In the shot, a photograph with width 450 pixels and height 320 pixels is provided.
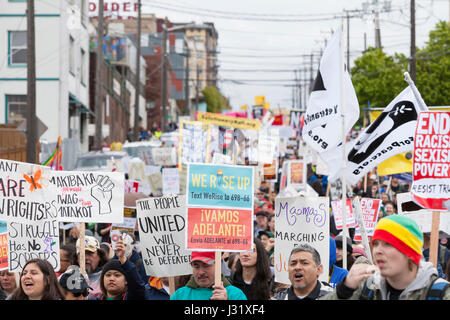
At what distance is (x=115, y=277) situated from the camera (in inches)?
273

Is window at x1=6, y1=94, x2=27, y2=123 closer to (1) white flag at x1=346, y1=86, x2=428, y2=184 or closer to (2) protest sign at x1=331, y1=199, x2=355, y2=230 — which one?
(2) protest sign at x1=331, y1=199, x2=355, y2=230

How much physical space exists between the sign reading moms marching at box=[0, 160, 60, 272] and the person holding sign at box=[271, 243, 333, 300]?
266 cm

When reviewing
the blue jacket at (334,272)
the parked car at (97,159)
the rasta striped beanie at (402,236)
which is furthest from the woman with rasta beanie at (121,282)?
the parked car at (97,159)

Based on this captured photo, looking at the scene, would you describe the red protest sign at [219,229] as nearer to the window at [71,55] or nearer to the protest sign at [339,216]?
the protest sign at [339,216]

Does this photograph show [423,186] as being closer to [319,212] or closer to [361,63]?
[319,212]

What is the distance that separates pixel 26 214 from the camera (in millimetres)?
7473

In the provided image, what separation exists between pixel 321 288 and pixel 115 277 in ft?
6.35

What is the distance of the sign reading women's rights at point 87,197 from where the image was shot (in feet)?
27.2

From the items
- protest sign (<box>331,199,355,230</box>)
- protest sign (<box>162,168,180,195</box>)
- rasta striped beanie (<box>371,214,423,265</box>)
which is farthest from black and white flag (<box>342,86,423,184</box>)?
protest sign (<box>162,168,180,195</box>)

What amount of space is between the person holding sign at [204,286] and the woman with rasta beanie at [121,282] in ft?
2.75

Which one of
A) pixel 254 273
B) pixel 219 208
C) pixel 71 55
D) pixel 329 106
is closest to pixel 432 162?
pixel 219 208

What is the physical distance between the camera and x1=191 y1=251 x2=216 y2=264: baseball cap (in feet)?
20.5

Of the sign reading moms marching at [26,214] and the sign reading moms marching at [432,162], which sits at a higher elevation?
the sign reading moms marching at [432,162]
